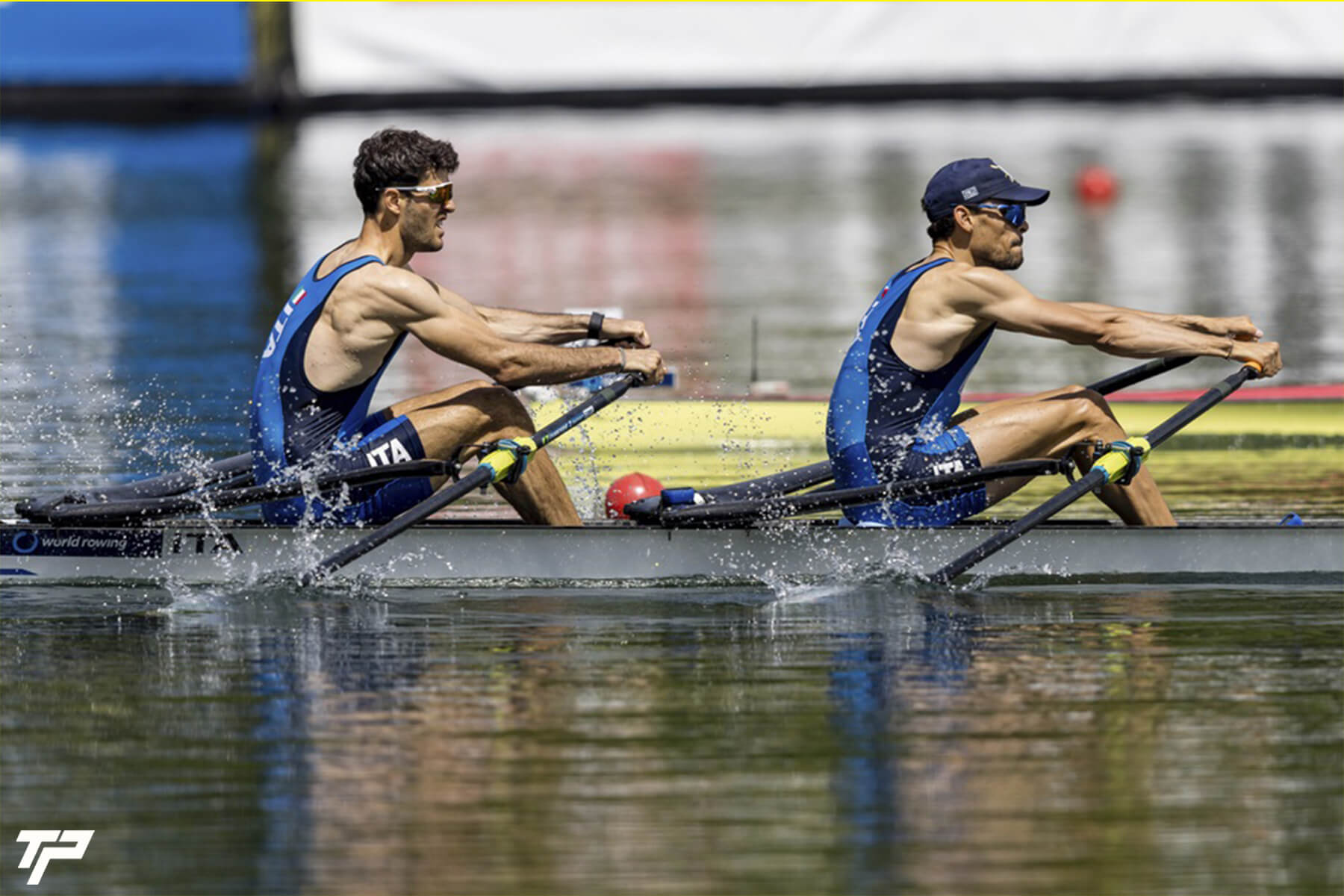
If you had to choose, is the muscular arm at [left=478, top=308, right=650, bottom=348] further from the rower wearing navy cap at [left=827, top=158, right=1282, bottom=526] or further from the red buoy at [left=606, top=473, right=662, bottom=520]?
the rower wearing navy cap at [left=827, top=158, right=1282, bottom=526]

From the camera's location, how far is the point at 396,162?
8406mm

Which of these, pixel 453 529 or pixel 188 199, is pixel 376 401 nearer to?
pixel 453 529

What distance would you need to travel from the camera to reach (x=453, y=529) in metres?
8.68

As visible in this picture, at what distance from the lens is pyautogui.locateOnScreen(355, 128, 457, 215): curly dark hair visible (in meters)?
8.41

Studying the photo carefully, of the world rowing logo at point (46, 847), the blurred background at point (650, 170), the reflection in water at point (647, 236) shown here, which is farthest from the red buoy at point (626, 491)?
the world rowing logo at point (46, 847)

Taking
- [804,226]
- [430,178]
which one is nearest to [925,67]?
[804,226]

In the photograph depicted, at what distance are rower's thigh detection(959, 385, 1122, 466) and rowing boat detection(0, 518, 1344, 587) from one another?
286 millimetres

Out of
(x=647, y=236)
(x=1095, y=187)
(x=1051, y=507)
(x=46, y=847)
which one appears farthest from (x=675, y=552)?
(x=1095, y=187)

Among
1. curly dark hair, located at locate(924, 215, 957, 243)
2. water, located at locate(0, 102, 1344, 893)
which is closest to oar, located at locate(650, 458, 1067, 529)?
water, located at locate(0, 102, 1344, 893)

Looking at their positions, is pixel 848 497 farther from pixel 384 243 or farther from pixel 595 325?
pixel 384 243

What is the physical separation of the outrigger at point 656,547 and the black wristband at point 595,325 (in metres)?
0.72

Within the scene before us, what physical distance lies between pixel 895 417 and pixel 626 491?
168 centimetres

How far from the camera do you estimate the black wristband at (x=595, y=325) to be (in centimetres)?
938

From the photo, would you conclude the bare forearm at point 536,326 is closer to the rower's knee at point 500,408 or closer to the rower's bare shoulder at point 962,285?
the rower's knee at point 500,408
